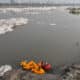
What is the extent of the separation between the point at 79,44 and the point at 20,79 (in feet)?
20.3

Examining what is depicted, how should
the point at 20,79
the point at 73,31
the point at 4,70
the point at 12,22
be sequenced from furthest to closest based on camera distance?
the point at 12,22 < the point at 73,31 < the point at 4,70 < the point at 20,79

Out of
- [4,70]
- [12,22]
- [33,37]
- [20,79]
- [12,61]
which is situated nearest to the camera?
[20,79]

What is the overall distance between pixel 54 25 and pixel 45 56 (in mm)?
6526

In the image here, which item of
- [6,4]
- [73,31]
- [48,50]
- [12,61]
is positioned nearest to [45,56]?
[48,50]

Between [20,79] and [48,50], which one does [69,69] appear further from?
[48,50]

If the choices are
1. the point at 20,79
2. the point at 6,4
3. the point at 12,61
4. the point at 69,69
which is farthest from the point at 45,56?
the point at 6,4

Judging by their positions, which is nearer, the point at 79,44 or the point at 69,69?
the point at 69,69

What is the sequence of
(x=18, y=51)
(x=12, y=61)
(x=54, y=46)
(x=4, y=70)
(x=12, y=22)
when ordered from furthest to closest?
(x=12, y=22)
(x=54, y=46)
(x=18, y=51)
(x=12, y=61)
(x=4, y=70)

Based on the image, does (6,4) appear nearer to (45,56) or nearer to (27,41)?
(27,41)

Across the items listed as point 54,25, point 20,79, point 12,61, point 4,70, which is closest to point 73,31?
point 54,25

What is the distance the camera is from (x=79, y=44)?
1241 centimetres

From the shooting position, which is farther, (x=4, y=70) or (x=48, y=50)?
(x=48, y=50)

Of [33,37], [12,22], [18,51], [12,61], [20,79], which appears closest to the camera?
[20,79]

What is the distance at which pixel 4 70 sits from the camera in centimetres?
830
